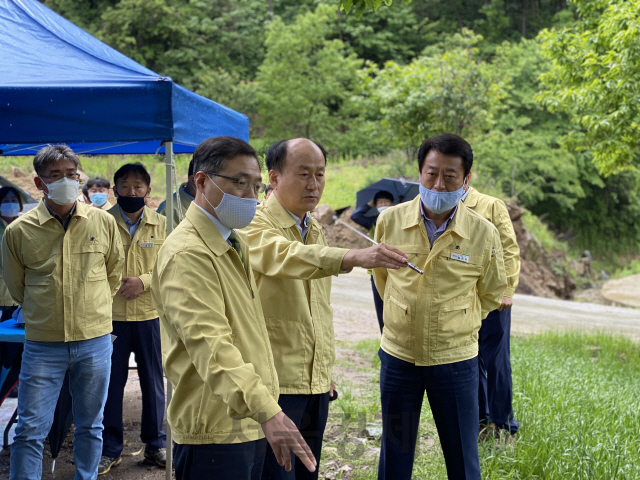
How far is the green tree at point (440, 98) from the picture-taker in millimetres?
16094

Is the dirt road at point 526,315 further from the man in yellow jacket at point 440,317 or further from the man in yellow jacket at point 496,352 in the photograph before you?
the man in yellow jacket at point 440,317

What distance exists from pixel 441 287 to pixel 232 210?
1266 mm

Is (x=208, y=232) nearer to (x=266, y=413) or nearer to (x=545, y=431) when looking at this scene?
(x=266, y=413)

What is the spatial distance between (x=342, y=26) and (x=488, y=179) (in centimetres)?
1346

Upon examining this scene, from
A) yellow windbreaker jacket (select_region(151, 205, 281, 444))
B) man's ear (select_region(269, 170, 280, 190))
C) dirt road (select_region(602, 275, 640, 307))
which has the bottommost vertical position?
dirt road (select_region(602, 275, 640, 307))

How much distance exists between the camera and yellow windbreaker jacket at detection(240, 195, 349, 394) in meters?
2.48

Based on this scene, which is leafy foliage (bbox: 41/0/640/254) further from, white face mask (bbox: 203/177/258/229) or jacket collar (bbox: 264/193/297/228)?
white face mask (bbox: 203/177/258/229)

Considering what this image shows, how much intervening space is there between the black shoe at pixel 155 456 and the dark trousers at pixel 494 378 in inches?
86.0

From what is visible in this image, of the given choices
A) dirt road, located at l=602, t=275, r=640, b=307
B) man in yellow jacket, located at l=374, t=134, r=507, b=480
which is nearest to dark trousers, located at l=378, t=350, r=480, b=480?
man in yellow jacket, located at l=374, t=134, r=507, b=480

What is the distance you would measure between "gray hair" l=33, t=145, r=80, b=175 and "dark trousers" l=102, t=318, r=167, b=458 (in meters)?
1.33

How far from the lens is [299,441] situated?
5.95ft

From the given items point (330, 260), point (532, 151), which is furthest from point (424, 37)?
point (330, 260)

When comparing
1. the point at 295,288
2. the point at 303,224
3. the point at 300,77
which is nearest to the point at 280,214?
the point at 303,224

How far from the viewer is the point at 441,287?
2955 millimetres
